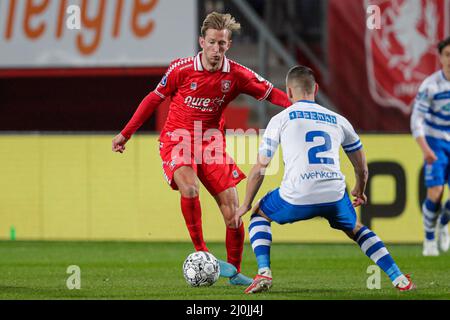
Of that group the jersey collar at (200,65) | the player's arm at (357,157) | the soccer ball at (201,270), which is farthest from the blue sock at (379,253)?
the jersey collar at (200,65)

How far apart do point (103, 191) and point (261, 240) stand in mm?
6432

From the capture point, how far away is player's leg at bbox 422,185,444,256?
12258 millimetres

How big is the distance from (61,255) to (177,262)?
162cm

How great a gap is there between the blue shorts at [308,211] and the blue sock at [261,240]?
10cm

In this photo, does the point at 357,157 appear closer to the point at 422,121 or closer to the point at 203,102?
the point at 203,102

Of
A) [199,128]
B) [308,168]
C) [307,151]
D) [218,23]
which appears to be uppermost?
[218,23]

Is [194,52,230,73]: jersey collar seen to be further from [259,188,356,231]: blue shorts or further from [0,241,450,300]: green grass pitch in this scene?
[0,241,450,300]: green grass pitch

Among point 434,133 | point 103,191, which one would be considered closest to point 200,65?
point 434,133

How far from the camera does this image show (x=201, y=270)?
29.2ft

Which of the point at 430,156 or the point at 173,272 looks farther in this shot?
the point at 430,156

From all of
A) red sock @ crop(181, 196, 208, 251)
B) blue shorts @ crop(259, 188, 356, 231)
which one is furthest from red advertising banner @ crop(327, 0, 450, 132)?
blue shorts @ crop(259, 188, 356, 231)

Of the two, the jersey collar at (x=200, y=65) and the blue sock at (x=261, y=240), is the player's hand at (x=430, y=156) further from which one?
the blue sock at (x=261, y=240)

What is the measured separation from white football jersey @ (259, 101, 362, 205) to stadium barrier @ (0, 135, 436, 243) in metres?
5.84

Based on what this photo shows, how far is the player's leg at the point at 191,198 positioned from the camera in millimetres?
9398
